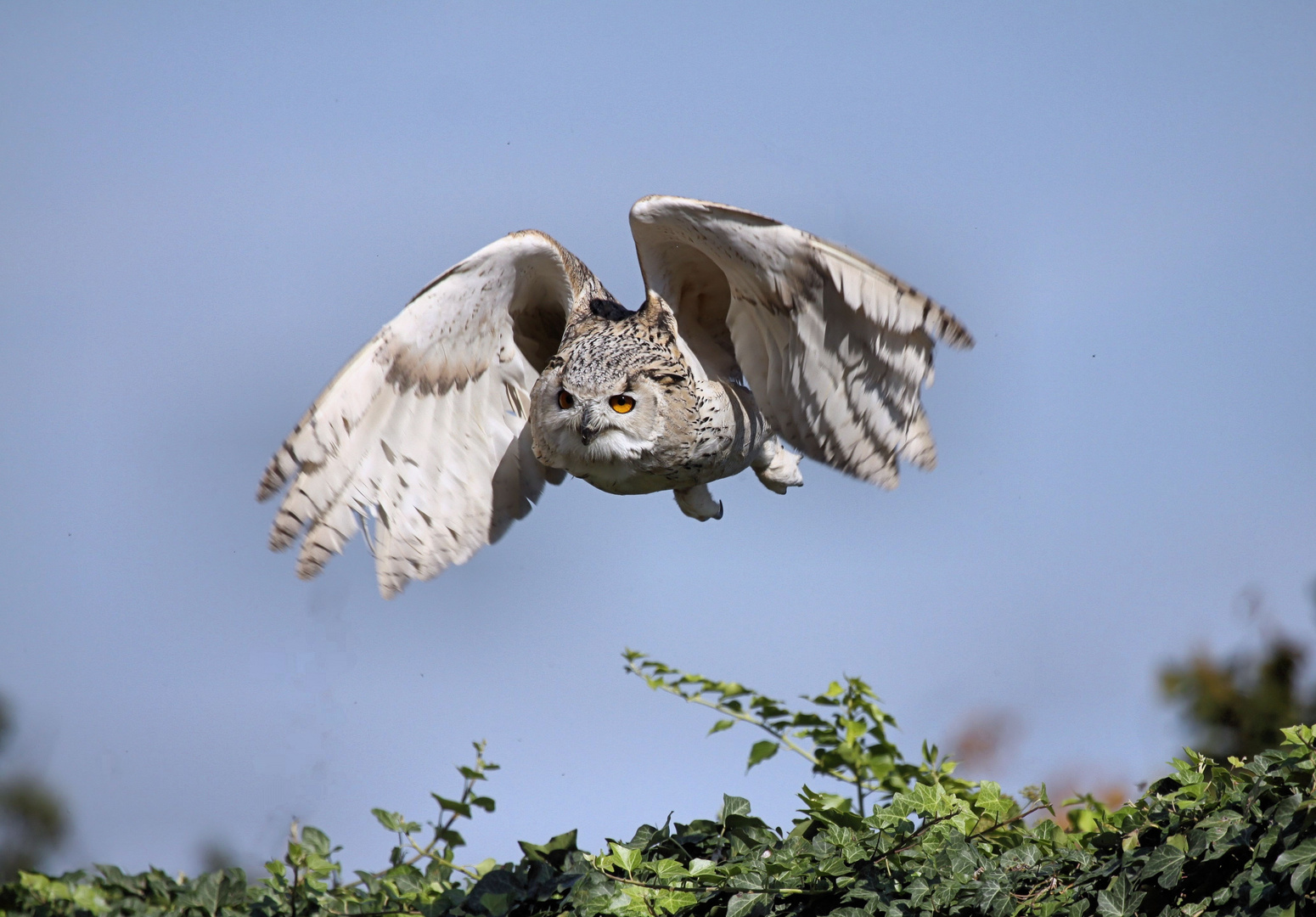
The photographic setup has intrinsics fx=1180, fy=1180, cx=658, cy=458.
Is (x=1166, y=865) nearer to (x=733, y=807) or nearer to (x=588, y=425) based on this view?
(x=733, y=807)

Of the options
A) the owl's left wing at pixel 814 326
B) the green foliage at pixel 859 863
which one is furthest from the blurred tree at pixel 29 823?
the owl's left wing at pixel 814 326

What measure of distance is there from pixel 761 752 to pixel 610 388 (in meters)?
1.47

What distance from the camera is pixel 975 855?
2861 mm

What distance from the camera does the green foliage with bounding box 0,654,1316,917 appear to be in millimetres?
2508

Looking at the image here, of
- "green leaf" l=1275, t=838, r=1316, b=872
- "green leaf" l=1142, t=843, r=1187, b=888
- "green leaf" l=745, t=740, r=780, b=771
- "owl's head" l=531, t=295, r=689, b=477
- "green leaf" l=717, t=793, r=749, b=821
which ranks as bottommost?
"green leaf" l=1275, t=838, r=1316, b=872

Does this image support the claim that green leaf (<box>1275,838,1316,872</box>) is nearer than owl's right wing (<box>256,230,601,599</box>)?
Yes

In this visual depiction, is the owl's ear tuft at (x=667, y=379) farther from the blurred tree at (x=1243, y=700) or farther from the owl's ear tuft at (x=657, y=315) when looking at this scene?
the blurred tree at (x=1243, y=700)

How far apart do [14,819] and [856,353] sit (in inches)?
177

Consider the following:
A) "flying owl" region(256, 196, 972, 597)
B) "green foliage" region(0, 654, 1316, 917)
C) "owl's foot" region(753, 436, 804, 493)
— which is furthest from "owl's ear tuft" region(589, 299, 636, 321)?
"green foliage" region(0, 654, 1316, 917)

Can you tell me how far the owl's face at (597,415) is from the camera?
4.08 meters

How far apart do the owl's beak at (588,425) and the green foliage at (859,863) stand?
1.11 m

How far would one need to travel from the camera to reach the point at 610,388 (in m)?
4.08

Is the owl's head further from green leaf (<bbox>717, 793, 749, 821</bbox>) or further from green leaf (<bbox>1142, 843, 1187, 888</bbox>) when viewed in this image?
green leaf (<bbox>1142, 843, 1187, 888</bbox>)

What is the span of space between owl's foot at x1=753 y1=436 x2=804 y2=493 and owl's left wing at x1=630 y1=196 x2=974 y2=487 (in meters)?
0.59
